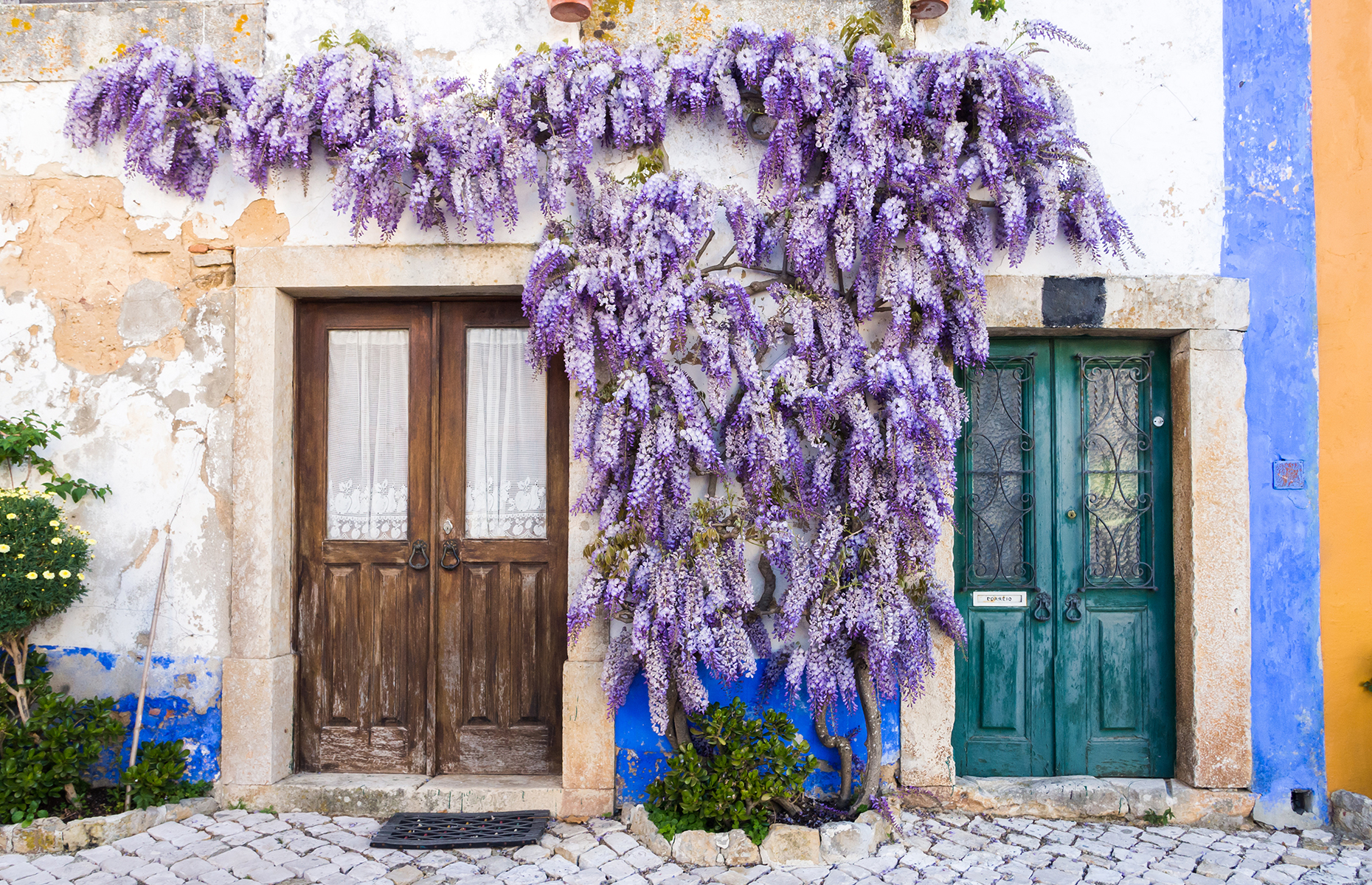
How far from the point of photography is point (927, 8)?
356cm

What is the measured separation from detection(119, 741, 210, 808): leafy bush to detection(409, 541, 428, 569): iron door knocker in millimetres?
1122

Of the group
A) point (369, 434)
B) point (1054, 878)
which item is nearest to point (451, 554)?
point (369, 434)

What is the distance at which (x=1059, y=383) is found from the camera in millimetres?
3787

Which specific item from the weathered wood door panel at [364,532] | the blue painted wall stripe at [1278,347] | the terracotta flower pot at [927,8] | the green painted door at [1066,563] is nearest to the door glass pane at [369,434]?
the weathered wood door panel at [364,532]

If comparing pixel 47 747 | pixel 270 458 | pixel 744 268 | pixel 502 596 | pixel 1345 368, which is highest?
pixel 744 268

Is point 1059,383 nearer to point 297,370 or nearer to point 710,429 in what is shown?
point 710,429

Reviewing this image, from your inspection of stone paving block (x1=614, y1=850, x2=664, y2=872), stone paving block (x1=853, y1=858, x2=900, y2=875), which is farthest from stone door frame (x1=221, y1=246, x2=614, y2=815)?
stone paving block (x1=853, y1=858, x2=900, y2=875)

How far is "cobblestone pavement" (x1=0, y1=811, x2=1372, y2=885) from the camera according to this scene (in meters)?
2.96

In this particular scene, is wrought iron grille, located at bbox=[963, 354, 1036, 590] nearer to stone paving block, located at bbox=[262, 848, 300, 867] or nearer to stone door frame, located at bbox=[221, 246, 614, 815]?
stone door frame, located at bbox=[221, 246, 614, 815]

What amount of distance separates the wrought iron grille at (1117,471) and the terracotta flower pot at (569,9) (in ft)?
5.69

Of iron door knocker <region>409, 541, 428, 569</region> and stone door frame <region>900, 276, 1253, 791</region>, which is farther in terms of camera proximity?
iron door knocker <region>409, 541, 428, 569</region>

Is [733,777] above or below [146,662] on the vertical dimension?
below

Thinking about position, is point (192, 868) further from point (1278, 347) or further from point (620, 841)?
point (1278, 347)

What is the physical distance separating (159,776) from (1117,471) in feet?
13.5
